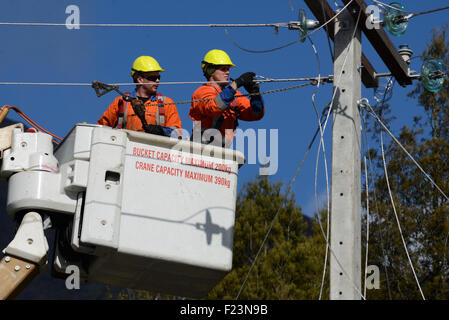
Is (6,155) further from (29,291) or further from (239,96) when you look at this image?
(29,291)

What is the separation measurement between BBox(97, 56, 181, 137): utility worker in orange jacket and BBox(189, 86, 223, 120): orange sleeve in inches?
9.6

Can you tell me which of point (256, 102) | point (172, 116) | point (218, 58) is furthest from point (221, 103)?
point (218, 58)

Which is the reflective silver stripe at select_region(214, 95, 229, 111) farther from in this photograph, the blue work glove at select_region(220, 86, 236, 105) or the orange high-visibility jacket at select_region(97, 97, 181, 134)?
the orange high-visibility jacket at select_region(97, 97, 181, 134)

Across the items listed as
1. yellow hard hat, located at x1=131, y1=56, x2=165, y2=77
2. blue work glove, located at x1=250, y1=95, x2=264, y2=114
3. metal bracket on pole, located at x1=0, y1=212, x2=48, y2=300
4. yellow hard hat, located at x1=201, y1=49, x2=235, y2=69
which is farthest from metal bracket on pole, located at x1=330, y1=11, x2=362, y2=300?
metal bracket on pole, located at x1=0, y1=212, x2=48, y2=300

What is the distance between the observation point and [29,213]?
26.3 feet

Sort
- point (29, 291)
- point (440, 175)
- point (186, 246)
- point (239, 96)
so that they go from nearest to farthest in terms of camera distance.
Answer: point (186, 246), point (239, 96), point (440, 175), point (29, 291)

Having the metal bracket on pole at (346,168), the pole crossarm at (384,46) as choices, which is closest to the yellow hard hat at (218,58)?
the metal bracket on pole at (346,168)

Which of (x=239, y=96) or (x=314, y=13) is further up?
(x=314, y=13)

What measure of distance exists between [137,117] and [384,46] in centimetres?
246

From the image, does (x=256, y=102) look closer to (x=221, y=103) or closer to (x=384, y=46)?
(x=221, y=103)

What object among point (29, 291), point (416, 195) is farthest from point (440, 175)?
point (29, 291)
